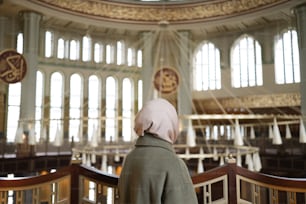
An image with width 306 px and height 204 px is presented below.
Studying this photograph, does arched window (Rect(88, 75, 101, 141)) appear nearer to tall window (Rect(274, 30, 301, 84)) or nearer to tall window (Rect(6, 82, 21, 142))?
tall window (Rect(6, 82, 21, 142))

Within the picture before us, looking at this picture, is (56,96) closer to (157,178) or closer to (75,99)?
(75,99)

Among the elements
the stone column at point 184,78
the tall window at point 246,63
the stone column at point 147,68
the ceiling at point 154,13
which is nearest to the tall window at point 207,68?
the tall window at point 246,63

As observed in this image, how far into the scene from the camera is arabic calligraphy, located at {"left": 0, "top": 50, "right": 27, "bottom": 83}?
788cm

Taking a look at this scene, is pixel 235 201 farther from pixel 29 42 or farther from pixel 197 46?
pixel 197 46

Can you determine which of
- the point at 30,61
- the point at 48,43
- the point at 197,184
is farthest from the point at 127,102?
the point at 197,184

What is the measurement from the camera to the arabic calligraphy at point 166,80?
958cm

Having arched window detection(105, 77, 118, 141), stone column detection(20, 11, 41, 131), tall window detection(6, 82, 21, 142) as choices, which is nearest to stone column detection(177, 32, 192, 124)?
arched window detection(105, 77, 118, 141)

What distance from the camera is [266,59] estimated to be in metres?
12.7

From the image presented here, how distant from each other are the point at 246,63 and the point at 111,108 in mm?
6138

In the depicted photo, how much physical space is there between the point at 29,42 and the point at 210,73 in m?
7.57

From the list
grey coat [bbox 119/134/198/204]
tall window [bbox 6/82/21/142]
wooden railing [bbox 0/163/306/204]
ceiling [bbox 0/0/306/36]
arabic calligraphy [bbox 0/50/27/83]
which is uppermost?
ceiling [bbox 0/0/306/36]

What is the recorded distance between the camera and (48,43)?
13031 millimetres

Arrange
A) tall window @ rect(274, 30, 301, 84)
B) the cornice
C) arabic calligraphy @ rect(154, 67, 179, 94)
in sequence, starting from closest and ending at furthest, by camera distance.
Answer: arabic calligraphy @ rect(154, 67, 179, 94)
the cornice
tall window @ rect(274, 30, 301, 84)

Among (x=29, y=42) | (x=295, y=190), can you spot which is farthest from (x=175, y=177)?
(x=29, y=42)
